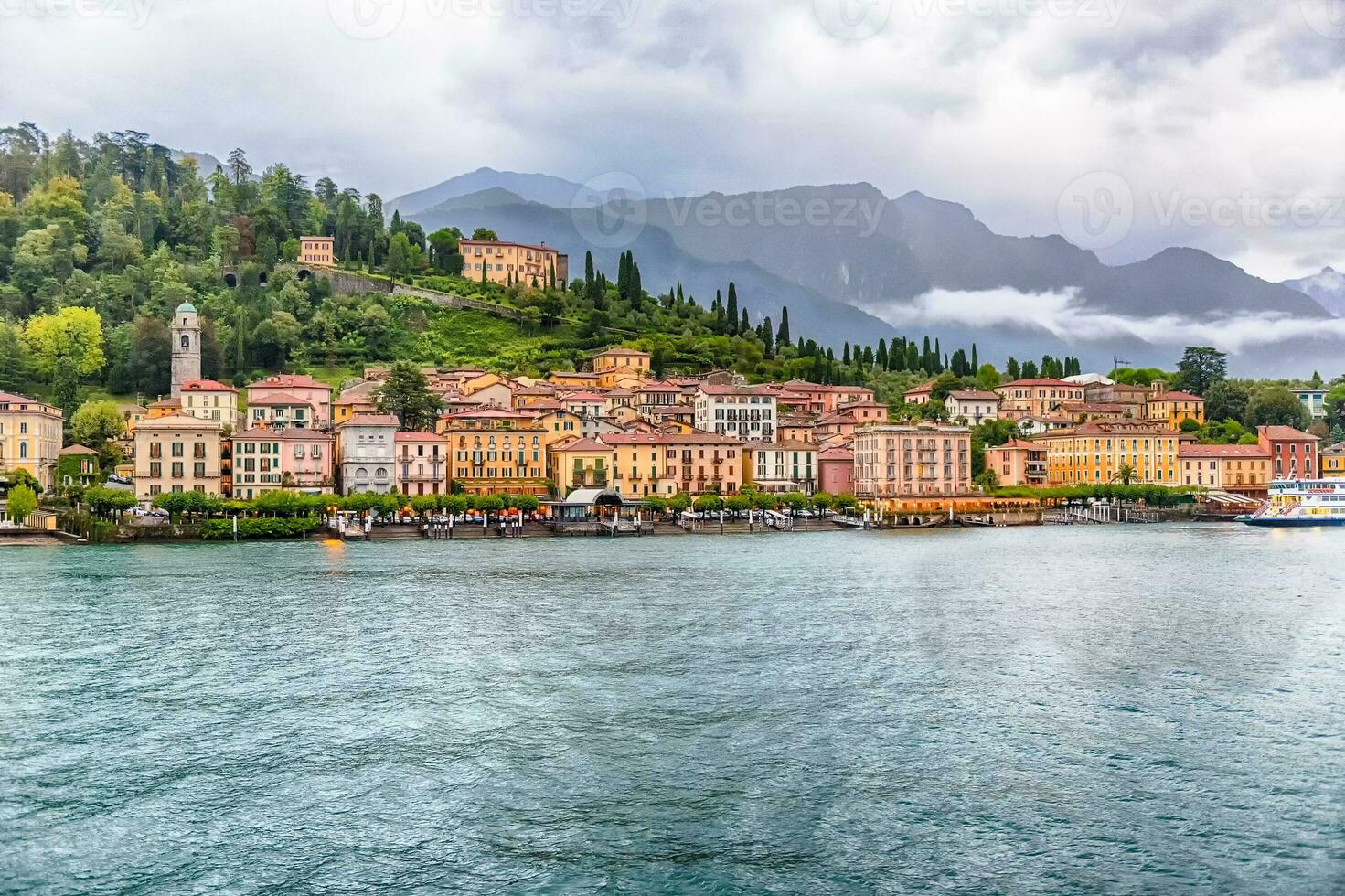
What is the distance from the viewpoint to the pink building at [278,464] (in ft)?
216

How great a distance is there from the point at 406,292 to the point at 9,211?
117 feet

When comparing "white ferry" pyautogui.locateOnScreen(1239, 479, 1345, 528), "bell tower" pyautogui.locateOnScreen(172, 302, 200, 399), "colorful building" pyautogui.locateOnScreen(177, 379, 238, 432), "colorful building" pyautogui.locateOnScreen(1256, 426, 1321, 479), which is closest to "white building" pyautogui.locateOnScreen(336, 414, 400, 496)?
"colorful building" pyautogui.locateOnScreen(177, 379, 238, 432)

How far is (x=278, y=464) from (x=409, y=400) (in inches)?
388

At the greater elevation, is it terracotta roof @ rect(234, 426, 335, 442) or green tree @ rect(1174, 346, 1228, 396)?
green tree @ rect(1174, 346, 1228, 396)

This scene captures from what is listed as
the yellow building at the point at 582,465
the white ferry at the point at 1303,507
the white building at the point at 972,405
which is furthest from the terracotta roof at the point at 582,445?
the white ferry at the point at 1303,507

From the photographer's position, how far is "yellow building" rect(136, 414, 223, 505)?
6312cm

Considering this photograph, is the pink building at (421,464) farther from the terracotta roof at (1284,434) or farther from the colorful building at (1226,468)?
the terracotta roof at (1284,434)

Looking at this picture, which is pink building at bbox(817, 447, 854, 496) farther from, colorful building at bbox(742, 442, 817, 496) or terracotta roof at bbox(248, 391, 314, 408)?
terracotta roof at bbox(248, 391, 314, 408)

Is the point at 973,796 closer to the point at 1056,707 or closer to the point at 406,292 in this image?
the point at 1056,707

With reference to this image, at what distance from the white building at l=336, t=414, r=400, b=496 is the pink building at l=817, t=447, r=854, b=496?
1136 inches

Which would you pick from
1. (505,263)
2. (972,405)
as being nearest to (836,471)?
(972,405)

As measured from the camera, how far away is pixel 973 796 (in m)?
15.3

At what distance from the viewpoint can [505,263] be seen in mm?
117500

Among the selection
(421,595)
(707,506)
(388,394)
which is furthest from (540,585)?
(388,394)
